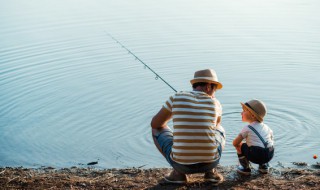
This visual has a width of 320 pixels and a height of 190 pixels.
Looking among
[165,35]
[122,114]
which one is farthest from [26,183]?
[165,35]

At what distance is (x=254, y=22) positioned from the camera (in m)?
14.1

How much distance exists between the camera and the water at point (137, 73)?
6.89 metres

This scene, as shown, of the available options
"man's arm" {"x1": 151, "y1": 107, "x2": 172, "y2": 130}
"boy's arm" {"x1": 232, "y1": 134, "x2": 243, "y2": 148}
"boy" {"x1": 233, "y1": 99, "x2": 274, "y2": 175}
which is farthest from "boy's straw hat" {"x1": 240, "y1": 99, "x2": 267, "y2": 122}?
"man's arm" {"x1": 151, "y1": 107, "x2": 172, "y2": 130}

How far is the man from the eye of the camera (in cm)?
419

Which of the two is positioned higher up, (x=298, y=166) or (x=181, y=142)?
(x=181, y=142)

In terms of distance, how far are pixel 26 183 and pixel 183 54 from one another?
6993mm

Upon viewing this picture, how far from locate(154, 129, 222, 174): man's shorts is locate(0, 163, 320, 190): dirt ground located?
248 mm

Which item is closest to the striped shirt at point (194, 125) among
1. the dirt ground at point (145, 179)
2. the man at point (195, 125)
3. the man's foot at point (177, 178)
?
the man at point (195, 125)

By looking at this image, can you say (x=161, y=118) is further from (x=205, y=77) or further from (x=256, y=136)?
(x=256, y=136)

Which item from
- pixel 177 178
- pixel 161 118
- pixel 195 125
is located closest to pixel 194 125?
pixel 195 125

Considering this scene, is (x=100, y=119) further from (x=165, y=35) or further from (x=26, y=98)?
(x=165, y=35)

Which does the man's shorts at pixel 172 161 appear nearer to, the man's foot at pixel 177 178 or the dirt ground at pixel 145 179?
the man's foot at pixel 177 178

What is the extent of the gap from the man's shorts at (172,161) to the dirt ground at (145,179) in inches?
9.8

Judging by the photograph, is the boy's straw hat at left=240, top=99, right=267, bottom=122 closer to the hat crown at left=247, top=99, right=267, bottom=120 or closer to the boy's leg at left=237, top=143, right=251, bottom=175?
the hat crown at left=247, top=99, right=267, bottom=120
